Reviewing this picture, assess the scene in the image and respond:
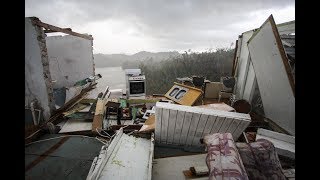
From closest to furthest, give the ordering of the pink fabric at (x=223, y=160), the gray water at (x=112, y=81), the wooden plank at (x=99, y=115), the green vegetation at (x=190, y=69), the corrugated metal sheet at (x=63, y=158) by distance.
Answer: the pink fabric at (x=223, y=160), the corrugated metal sheet at (x=63, y=158), the wooden plank at (x=99, y=115), the green vegetation at (x=190, y=69), the gray water at (x=112, y=81)

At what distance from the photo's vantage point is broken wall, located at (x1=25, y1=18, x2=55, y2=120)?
5605 millimetres

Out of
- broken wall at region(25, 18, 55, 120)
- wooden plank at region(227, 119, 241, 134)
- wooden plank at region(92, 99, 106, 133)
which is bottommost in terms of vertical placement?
wooden plank at region(92, 99, 106, 133)

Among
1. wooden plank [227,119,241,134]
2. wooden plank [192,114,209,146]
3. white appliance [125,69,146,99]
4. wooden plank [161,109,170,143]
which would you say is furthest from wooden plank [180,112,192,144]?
white appliance [125,69,146,99]

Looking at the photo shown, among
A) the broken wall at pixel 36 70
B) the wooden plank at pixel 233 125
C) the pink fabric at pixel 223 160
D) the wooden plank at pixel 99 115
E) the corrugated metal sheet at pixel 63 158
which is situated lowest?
the corrugated metal sheet at pixel 63 158

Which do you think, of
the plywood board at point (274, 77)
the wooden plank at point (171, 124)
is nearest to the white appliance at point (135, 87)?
the wooden plank at point (171, 124)

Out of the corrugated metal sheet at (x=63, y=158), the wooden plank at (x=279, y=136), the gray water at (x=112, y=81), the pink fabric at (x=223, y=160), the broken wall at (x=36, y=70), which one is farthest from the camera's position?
the gray water at (x=112, y=81)

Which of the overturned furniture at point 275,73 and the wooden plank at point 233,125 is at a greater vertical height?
the overturned furniture at point 275,73

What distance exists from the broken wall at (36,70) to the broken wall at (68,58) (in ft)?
11.1

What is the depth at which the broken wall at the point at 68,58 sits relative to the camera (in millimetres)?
9570

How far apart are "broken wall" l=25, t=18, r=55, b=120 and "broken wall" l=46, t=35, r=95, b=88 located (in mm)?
3385

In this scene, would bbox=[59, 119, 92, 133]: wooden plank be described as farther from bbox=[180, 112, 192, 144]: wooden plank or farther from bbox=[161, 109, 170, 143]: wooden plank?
bbox=[180, 112, 192, 144]: wooden plank

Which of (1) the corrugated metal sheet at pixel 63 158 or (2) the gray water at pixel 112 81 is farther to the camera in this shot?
(2) the gray water at pixel 112 81

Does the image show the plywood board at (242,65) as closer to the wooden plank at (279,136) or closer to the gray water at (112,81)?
the wooden plank at (279,136)
